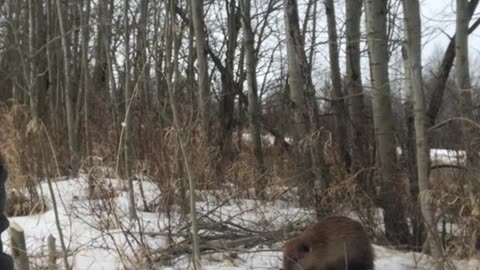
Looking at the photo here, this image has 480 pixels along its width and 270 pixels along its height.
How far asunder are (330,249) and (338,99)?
2.73 metres

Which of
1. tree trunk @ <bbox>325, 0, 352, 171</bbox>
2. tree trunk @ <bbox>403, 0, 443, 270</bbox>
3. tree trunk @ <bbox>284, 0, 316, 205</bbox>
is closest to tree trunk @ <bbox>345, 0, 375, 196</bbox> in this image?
tree trunk @ <bbox>325, 0, 352, 171</bbox>

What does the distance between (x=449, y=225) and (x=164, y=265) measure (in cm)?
233

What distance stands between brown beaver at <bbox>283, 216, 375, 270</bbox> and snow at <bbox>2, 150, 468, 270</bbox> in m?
0.42

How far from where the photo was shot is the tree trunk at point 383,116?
5.59 meters

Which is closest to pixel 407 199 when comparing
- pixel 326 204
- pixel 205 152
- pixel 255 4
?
pixel 326 204

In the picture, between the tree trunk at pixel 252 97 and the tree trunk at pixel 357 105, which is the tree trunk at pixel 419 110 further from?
the tree trunk at pixel 252 97

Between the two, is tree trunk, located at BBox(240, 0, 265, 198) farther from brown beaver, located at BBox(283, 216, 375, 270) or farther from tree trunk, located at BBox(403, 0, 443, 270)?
tree trunk, located at BBox(403, 0, 443, 270)

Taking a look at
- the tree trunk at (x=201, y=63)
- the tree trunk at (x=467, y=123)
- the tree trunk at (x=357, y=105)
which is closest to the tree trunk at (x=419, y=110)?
the tree trunk at (x=467, y=123)

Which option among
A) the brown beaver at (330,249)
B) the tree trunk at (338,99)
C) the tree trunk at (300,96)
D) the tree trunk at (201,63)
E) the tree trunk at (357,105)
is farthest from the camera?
the tree trunk at (201,63)

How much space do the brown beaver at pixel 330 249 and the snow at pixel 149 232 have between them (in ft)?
1.37

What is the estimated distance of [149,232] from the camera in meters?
5.29

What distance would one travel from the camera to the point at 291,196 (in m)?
6.33

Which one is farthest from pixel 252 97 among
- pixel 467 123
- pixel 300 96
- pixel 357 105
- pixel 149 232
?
pixel 467 123

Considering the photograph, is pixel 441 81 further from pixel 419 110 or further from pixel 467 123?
pixel 419 110
